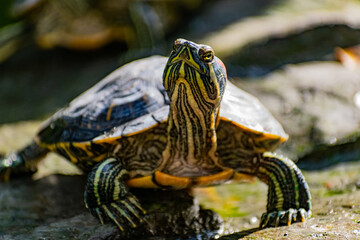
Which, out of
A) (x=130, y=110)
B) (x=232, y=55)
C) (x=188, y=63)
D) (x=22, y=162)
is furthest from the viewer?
(x=232, y=55)

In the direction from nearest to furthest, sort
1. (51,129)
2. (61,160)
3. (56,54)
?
1. (51,129)
2. (61,160)
3. (56,54)

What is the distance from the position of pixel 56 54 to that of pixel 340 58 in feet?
12.2

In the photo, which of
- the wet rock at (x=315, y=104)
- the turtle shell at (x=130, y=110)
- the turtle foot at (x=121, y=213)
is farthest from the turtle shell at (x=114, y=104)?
the wet rock at (x=315, y=104)

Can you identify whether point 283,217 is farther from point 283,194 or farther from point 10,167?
point 10,167

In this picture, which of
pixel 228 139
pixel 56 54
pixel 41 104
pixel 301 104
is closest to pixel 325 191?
pixel 228 139

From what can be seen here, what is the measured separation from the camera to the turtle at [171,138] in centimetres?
208

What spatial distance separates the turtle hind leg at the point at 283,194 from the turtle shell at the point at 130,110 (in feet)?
0.64

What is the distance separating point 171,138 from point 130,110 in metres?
0.30

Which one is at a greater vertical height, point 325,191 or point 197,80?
point 197,80

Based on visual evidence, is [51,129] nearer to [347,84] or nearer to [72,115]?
[72,115]

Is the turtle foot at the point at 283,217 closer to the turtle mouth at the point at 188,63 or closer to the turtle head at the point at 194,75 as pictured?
the turtle head at the point at 194,75

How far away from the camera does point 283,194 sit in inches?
88.7

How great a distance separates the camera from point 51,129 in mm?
2721

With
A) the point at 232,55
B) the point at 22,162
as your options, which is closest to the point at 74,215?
the point at 22,162
